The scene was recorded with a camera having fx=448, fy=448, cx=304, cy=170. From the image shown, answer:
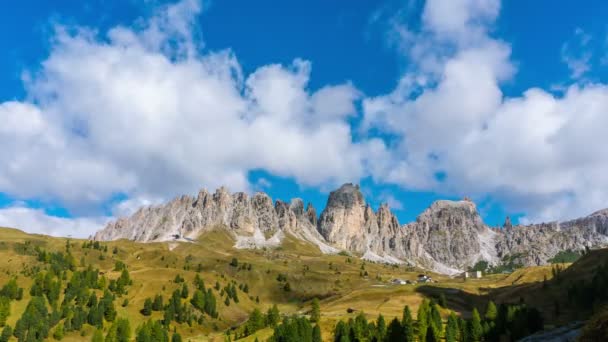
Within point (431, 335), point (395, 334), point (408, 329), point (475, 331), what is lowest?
point (395, 334)

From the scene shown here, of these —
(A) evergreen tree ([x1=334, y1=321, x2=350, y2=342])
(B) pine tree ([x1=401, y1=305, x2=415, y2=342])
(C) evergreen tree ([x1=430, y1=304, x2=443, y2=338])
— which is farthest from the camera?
(A) evergreen tree ([x1=334, y1=321, x2=350, y2=342])

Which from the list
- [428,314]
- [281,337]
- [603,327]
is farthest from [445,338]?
[603,327]

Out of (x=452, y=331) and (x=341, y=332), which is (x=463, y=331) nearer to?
(x=452, y=331)

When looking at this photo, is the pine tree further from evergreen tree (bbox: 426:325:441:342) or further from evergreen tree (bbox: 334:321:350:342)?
evergreen tree (bbox: 334:321:350:342)

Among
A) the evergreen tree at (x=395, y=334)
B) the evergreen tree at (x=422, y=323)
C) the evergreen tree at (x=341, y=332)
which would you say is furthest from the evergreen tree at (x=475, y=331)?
the evergreen tree at (x=341, y=332)

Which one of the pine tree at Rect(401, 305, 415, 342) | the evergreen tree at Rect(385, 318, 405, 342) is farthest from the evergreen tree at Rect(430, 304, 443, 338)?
the evergreen tree at Rect(385, 318, 405, 342)

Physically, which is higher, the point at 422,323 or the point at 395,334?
the point at 422,323

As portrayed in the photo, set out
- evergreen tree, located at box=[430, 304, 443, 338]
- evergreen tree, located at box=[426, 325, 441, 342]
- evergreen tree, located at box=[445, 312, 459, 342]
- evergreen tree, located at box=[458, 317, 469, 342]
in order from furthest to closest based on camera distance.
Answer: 1. evergreen tree, located at box=[430, 304, 443, 338]
2. evergreen tree, located at box=[458, 317, 469, 342]
3. evergreen tree, located at box=[426, 325, 441, 342]
4. evergreen tree, located at box=[445, 312, 459, 342]

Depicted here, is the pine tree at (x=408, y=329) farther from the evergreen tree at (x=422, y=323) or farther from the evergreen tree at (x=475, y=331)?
the evergreen tree at (x=475, y=331)

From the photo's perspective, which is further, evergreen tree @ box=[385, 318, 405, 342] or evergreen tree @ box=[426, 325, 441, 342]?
evergreen tree @ box=[426, 325, 441, 342]

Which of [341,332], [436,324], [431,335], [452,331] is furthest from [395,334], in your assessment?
[436,324]

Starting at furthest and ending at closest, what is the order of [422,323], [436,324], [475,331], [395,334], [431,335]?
[422,323]
[436,324]
[475,331]
[431,335]
[395,334]

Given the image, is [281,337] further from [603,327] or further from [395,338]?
[603,327]

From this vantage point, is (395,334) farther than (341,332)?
No
